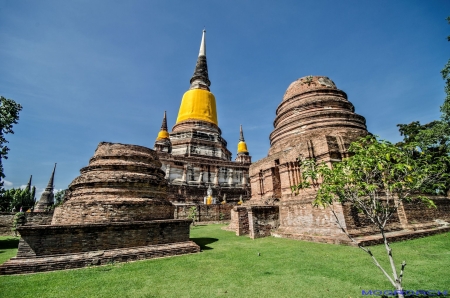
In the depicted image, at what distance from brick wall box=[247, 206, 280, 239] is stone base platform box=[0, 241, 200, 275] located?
135 inches

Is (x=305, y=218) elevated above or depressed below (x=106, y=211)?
below

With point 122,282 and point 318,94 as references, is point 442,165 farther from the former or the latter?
point 318,94

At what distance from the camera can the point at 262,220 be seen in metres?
10.4

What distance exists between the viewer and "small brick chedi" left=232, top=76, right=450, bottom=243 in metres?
8.66

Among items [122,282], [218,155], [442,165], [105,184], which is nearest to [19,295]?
[122,282]

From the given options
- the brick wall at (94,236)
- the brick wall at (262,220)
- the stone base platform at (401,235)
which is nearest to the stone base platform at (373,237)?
the stone base platform at (401,235)

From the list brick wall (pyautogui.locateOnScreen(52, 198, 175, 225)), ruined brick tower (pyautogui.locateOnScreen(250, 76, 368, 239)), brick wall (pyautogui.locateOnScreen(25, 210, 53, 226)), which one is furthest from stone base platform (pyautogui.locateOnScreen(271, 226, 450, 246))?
brick wall (pyautogui.locateOnScreen(25, 210, 53, 226))

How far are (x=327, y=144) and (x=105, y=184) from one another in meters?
9.45

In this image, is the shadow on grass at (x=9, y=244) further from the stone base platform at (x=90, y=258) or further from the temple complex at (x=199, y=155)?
the temple complex at (x=199, y=155)

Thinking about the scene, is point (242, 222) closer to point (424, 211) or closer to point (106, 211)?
point (106, 211)

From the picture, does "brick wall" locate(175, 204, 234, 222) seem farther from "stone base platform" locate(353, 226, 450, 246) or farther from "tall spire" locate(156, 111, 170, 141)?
"tall spire" locate(156, 111, 170, 141)

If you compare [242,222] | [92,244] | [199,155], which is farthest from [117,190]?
[199,155]

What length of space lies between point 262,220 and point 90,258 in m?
6.97

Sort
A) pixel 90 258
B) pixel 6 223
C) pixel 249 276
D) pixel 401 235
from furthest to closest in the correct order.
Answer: pixel 6 223 < pixel 401 235 < pixel 90 258 < pixel 249 276
